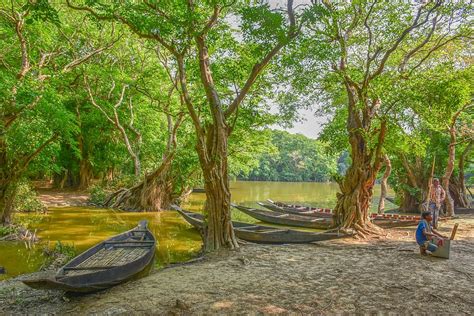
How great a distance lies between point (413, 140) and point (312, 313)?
9.93 meters

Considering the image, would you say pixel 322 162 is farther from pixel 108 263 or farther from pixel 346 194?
pixel 108 263

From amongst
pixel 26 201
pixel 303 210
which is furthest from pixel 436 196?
pixel 26 201

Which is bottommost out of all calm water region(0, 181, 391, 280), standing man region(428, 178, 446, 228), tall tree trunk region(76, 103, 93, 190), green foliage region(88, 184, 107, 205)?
calm water region(0, 181, 391, 280)

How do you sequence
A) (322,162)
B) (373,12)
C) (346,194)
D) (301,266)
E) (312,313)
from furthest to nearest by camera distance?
(322,162) < (346,194) < (373,12) < (301,266) < (312,313)

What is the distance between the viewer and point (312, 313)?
4.93 m

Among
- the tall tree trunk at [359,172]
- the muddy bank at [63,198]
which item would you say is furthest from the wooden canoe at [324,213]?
the muddy bank at [63,198]

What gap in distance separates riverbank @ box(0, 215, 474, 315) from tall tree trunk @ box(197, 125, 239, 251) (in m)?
0.64

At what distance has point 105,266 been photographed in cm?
641

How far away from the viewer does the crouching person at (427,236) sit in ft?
26.2

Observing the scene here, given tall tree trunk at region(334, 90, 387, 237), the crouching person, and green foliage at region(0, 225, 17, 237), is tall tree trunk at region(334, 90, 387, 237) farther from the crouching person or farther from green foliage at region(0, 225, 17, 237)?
green foliage at region(0, 225, 17, 237)

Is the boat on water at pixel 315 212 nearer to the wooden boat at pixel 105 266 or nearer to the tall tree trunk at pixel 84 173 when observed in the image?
the wooden boat at pixel 105 266

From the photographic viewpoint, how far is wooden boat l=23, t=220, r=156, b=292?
213 inches


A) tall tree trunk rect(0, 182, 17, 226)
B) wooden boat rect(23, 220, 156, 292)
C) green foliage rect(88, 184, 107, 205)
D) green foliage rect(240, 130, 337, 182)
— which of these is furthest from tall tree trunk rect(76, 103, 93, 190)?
green foliage rect(240, 130, 337, 182)

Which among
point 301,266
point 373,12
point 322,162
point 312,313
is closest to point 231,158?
point 373,12
